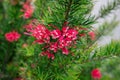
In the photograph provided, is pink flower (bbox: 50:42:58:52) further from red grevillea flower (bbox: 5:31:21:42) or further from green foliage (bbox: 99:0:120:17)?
red grevillea flower (bbox: 5:31:21:42)

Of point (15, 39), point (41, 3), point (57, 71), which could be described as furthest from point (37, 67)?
point (15, 39)

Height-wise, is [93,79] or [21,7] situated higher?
[21,7]

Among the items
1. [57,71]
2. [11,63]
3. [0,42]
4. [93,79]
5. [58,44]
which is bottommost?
[93,79]

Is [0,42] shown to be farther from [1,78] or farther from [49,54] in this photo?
[49,54]

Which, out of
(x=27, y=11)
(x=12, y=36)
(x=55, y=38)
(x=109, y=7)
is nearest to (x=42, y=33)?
(x=55, y=38)

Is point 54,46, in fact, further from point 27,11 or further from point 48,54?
point 27,11

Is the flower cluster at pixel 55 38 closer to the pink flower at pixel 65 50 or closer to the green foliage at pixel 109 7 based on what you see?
the pink flower at pixel 65 50

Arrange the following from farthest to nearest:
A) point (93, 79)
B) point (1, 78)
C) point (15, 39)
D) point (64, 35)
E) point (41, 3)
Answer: point (93, 79) < point (15, 39) < point (1, 78) < point (41, 3) < point (64, 35)

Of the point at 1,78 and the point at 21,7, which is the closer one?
the point at 1,78
